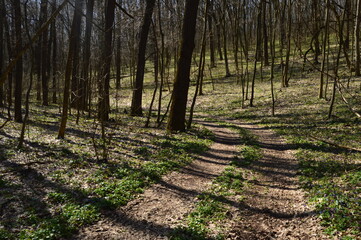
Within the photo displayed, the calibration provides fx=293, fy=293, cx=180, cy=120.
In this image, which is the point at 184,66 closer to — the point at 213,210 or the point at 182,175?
the point at 182,175

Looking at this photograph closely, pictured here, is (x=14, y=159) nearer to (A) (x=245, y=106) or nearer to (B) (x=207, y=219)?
(B) (x=207, y=219)

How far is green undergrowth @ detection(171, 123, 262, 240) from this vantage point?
566 cm

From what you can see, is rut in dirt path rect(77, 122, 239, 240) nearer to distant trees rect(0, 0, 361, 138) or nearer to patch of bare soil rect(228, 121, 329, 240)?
patch of bare soil rect(228, 121, 329, 240)

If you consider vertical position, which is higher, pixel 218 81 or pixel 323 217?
pixel 218 81

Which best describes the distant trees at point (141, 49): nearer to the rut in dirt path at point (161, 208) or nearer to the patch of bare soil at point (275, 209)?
the patch of bare soil at point (275, 209)

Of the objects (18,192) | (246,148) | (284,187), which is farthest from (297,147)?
(18,192)

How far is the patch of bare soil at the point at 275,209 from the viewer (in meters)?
5.69

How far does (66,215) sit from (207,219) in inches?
115

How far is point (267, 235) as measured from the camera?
566 cm

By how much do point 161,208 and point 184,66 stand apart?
876 centimetres

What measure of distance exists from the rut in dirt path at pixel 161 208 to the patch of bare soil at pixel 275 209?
125 cm

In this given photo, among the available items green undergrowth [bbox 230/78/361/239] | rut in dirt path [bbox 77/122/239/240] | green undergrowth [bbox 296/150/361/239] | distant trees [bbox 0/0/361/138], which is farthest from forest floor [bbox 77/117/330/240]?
distant trees [bbox 0/0/361/138]

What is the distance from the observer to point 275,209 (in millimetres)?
6703

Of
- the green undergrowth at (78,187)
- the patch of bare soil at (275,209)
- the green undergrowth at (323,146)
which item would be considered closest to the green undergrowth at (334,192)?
the green undergrowth at (323,146)
